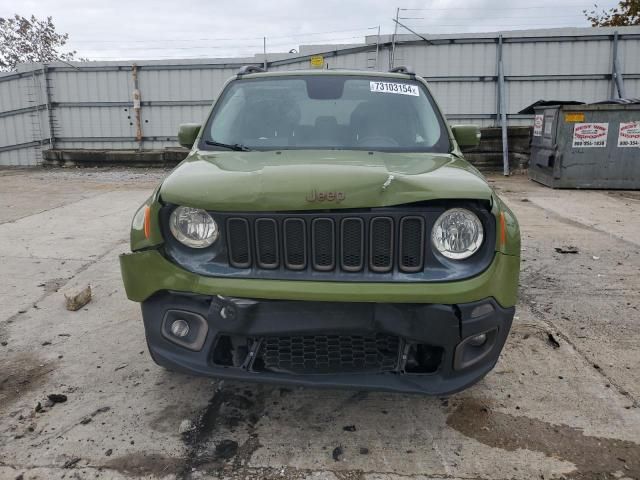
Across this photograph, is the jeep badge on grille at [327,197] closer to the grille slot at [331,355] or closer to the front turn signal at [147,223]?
the grille slot at [331,355]

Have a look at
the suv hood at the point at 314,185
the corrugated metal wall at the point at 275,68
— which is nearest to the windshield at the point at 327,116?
the suv hood at the point at 314,185

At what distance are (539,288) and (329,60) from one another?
1145 centimetres

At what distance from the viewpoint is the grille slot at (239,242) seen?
2271 millimetres

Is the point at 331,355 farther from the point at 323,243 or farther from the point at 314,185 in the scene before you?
→ the point at 314,185

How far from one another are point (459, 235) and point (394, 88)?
1717 millimetres

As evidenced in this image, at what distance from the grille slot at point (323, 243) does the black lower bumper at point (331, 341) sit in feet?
0.57

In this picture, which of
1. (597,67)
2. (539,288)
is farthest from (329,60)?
(539,288)

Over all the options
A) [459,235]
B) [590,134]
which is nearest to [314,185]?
[459,235]

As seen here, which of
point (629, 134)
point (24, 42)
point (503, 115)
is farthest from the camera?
point (24, 42)

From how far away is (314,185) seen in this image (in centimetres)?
223

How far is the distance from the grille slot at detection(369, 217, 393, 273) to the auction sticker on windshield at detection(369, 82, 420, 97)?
1.71 meters

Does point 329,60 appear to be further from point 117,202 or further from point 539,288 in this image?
point 539,288

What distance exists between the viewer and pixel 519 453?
238cm

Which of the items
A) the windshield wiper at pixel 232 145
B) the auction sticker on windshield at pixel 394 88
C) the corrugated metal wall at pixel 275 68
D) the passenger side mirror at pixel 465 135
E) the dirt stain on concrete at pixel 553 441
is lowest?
the dirt stain on concrete at pixel 553 441
